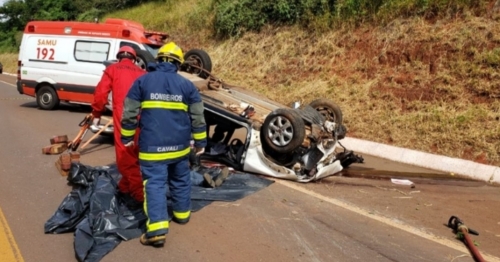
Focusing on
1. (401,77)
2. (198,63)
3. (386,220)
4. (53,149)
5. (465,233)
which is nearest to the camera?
(465,233)

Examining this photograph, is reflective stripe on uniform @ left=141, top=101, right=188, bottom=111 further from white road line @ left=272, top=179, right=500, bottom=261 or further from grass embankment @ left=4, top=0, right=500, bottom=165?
grass embankment @ left=4, top=0, right=500, bottom=165

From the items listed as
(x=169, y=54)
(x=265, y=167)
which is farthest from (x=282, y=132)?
(x=169, y=54)

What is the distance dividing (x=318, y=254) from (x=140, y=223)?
1683 mm

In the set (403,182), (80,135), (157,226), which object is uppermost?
(157,226)

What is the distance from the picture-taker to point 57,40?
11.8 metres

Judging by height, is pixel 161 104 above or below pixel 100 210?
above

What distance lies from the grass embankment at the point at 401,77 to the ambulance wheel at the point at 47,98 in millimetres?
5235

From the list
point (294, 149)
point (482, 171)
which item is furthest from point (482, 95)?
point (294, 149)

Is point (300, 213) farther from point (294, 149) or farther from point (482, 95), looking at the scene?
point (482, 95)

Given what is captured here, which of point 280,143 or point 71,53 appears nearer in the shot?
point 280,143

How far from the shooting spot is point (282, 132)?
6184 mm

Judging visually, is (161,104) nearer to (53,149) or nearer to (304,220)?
(304,220)

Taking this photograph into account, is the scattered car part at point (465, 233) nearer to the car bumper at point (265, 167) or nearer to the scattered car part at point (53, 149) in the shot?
the car bumper at point (265, 167)

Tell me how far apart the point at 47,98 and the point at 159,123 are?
8951 millimetres
